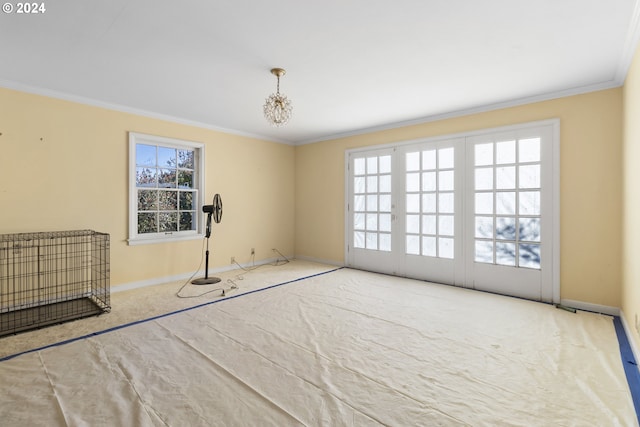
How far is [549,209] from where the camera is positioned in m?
3.72

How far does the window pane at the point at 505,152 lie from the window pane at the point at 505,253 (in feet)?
3.54

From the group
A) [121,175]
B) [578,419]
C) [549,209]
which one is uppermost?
[121,175]

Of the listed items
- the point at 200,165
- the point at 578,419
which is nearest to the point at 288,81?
the point at 200,165

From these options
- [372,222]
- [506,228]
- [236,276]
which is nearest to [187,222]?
[236,276]

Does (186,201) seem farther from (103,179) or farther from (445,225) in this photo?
(445,225)

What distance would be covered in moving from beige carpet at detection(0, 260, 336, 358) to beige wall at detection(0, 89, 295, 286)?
44 centimetres

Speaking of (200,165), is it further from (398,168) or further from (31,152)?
(398,168)

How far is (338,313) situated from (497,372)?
158 cm

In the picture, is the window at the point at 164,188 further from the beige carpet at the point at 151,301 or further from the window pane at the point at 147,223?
the beige carpet at the point at 151,301

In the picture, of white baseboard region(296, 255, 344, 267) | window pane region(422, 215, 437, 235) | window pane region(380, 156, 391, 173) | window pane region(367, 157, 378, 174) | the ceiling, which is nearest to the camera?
the ceiling

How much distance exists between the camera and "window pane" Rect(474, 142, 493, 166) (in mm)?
→ 4180

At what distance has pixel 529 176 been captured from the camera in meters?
3.88

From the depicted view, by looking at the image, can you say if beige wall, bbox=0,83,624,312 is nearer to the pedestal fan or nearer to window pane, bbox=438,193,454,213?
the pedestal fan

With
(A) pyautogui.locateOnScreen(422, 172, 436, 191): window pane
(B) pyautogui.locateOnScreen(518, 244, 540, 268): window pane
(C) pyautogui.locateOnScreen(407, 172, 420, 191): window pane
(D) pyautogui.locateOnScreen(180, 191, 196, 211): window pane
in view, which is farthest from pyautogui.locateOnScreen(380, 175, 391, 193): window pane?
(D) pyautogui.locateOnScreen(180, 191, 196, 211): window pane
